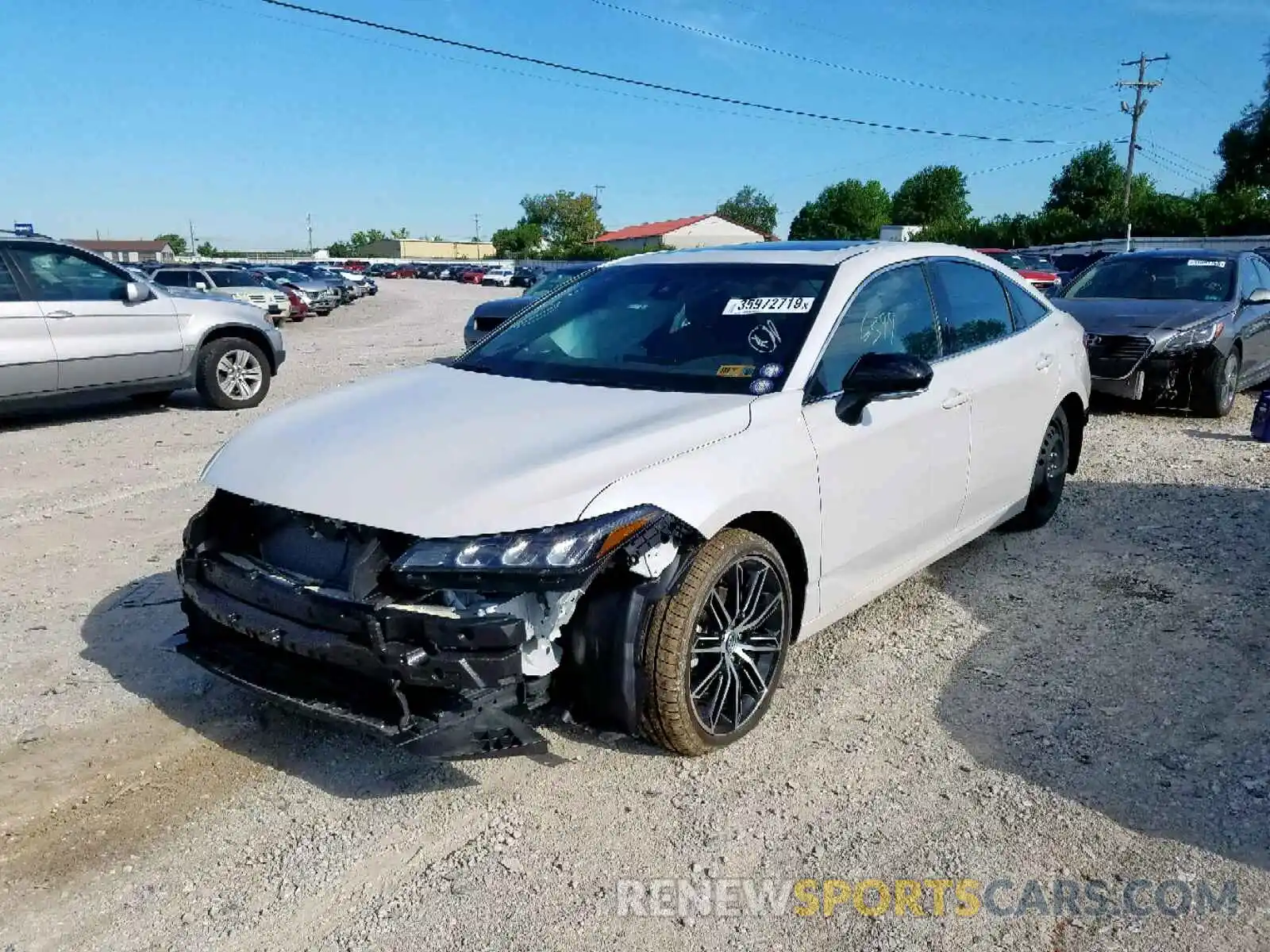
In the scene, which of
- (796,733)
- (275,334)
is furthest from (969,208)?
(796,733)

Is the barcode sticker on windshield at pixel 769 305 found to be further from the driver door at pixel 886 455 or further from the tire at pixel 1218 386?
the tire at pixel 1218 386

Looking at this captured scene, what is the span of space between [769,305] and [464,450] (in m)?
1.42

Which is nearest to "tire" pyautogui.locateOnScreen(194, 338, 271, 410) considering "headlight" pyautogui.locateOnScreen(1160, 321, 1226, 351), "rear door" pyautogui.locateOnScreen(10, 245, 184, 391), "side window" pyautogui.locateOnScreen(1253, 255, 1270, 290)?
"rear door" pyautogui.locateOnScreen(10, 245, 184, 391)

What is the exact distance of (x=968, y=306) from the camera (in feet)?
15.3

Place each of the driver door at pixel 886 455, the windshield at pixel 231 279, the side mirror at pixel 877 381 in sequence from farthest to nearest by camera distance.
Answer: the windshield at pixel 231 279, the driver door at pixel 886 455, the side mirror at pixel 877 381

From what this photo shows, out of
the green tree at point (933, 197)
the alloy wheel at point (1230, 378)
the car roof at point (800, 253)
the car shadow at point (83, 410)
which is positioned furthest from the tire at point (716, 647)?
the green tree at point (933, 197)

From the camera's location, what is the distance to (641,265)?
4539 mm

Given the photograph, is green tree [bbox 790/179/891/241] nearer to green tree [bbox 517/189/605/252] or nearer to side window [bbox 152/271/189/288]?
green tree [bbox 517/189/605/252]

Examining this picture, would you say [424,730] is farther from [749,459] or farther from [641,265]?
[641,265]

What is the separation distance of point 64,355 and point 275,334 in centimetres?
250

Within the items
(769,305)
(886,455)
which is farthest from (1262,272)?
(769,305)

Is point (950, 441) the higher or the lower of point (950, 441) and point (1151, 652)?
the higher

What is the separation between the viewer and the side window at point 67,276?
8.64 meters

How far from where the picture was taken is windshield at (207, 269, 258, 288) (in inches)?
976
